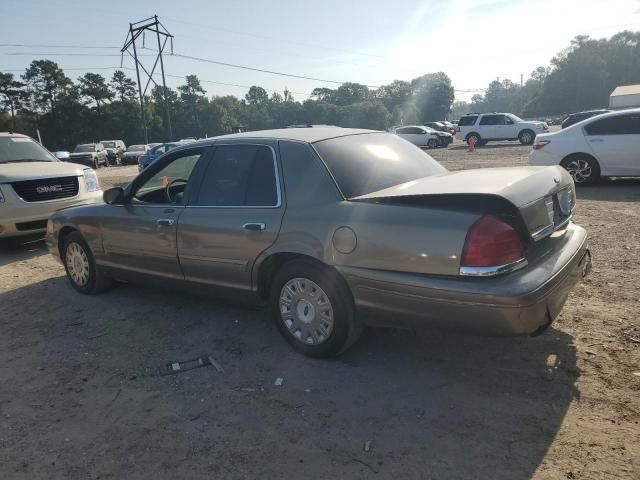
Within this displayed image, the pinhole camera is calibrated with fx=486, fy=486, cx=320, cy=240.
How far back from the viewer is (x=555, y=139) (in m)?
10.2

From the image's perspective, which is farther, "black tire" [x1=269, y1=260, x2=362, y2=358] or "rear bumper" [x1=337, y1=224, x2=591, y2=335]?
"black tire" [x1=269, y1=260, x2=362, y2=358]

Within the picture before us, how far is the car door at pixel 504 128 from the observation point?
27.4 meters

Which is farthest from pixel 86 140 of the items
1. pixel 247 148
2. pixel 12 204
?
pixel 247 148

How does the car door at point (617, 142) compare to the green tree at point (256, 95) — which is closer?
the car door at point (617, 142)

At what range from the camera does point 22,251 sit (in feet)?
25.8

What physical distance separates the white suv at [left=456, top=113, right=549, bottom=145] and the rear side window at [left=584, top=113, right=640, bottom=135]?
17045mm

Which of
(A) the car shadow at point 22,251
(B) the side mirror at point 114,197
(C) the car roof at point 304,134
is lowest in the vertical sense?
(A) the car shadow at point 22,251

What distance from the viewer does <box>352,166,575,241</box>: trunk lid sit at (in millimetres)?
2824

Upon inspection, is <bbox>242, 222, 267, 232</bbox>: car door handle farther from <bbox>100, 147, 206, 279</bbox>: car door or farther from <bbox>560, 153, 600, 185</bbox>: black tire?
<bbox>560, 153, 600, 185</bbox>: black tire

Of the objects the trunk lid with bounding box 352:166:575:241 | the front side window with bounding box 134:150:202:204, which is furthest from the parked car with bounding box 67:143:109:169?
the trunk lid with bounding box 352:166:575:241

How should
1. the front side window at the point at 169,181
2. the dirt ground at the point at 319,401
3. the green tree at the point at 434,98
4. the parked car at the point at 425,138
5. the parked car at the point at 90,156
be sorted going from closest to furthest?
the dirt ground at the point at 319,401, the front side window at the point at 169,181, the parked car at the point at 425,138, the parked car at the point at 90,156, the green tree at the point at 434,98

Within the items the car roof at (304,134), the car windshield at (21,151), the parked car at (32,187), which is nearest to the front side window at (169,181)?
the car roof at (304,134)

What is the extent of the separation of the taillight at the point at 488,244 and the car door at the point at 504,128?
27044 mm

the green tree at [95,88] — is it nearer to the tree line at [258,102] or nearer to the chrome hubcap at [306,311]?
the tree line at [258,102]
